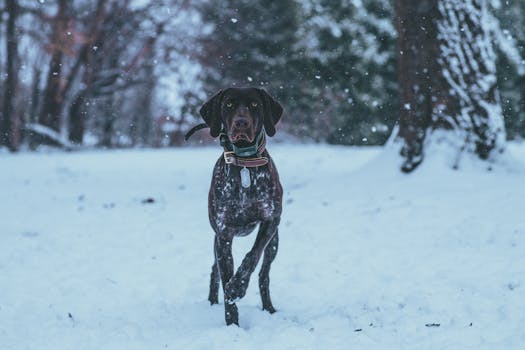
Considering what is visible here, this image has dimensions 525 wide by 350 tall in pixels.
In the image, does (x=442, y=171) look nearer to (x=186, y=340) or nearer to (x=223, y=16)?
(x=186, y=340)

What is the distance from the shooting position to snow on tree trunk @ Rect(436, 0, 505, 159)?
9.20m

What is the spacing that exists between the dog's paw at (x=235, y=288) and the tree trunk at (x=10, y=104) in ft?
66.9

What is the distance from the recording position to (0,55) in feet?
82.6

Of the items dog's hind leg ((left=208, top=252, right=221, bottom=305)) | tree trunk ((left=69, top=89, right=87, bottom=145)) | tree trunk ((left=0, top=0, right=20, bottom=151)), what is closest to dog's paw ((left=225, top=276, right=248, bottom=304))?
dog's hind leg ((left=208, top=252, right=221, bottom=305))

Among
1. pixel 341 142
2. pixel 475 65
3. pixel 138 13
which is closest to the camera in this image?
pixel 475 65

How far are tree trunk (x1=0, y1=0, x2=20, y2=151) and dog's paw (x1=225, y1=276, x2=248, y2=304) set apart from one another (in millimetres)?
20392

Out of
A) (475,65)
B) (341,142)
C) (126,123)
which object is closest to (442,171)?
(475,65)

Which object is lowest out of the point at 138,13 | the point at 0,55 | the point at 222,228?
the point at 222,228

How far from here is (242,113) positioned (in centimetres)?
409

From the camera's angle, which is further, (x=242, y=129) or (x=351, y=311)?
(x=351, y=311)

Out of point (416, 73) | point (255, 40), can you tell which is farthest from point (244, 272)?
point (255, 40)

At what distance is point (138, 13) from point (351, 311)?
864 inches

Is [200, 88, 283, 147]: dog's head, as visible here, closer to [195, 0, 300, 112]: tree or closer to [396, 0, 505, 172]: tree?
[396, 0, 505, 172]: tree

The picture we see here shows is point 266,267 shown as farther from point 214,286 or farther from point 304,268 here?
point 304,268
